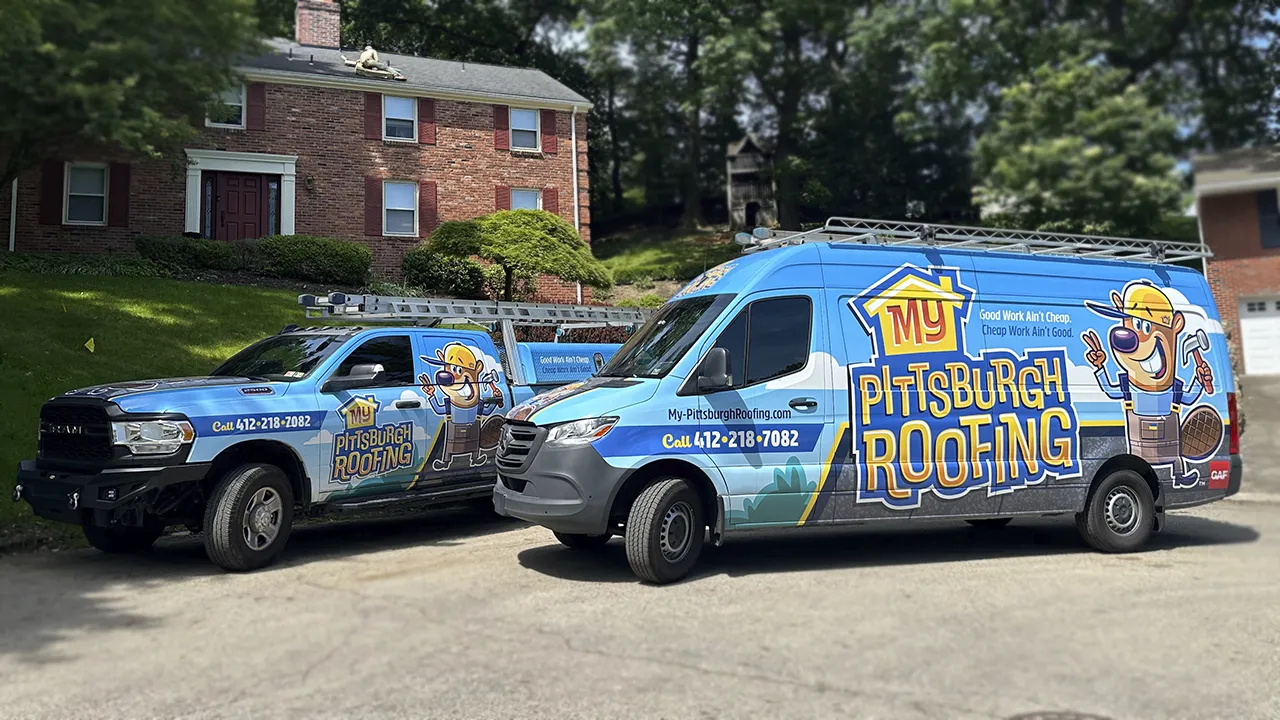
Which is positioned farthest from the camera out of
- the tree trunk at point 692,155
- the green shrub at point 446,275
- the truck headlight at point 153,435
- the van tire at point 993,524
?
the tree trunk at point 692,155

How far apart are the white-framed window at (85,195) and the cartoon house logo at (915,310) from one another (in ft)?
70.9

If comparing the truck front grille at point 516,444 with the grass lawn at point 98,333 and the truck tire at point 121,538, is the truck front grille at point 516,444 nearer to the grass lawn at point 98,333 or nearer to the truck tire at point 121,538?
the truck tire at point 121,538

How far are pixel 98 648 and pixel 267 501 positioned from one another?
7.26 ft

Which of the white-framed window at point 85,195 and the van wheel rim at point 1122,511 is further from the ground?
the white-framed window at point 85,195

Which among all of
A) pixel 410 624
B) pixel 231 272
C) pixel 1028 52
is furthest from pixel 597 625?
pixel 231 272

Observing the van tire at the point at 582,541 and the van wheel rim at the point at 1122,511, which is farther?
the van wheel rim at the point at 1122,511

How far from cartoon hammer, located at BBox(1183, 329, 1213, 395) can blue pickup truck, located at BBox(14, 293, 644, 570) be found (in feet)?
21.3

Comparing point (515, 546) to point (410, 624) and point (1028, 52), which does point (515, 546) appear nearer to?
point (410, 624)

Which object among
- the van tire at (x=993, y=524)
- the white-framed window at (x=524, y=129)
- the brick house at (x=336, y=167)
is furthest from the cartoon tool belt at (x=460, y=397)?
the white-framed window at (x=524, y=129)

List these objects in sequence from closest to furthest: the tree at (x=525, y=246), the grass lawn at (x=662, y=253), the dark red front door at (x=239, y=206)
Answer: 1. the tree at (x=525, y=246)
2. the dark red front door at (x=239, y=206)
3. the grass lawn at (x=662, y=253)

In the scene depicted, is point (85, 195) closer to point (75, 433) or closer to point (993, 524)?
point (75, 433)

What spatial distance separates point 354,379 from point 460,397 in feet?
4.31

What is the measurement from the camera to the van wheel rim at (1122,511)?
8.34 metres

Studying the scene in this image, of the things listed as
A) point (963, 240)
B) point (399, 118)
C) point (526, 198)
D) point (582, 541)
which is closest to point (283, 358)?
point (582, 541)
